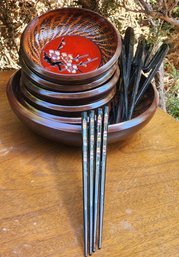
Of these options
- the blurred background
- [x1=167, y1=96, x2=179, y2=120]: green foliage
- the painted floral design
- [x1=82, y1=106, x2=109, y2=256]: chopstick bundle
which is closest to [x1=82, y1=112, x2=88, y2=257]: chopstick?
[x1=82, y1=106, x2=109, y2=256]: chopstick bundle

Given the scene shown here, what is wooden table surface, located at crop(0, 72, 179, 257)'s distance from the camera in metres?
0.70

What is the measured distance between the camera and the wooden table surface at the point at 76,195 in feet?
2.29

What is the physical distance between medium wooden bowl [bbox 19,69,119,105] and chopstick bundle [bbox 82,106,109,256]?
0.14ft

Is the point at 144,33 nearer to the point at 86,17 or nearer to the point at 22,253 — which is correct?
the point at 86,17

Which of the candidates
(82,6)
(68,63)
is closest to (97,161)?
(68,63)

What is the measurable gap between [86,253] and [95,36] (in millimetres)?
532

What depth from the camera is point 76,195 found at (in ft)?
2.60

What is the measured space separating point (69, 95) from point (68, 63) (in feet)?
0.34

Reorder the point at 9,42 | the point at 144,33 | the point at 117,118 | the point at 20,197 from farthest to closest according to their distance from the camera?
the point at 144,33 → the point at 9,42 → the point at 117,118 → the point at 20,197

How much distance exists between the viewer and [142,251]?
2.27 feet

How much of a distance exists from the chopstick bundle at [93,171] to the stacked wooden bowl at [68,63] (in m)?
0.06

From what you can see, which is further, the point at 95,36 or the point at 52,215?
the point at 95,36

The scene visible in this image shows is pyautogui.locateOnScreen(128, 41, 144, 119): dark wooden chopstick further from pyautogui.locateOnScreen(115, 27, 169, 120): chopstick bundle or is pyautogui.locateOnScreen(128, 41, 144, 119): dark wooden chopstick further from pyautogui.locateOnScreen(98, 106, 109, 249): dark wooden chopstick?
pyautogui.locateOnScreen(98, 106, 109, 249): dark wooden chopstick

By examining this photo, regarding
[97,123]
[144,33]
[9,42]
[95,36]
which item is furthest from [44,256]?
[144,33]
